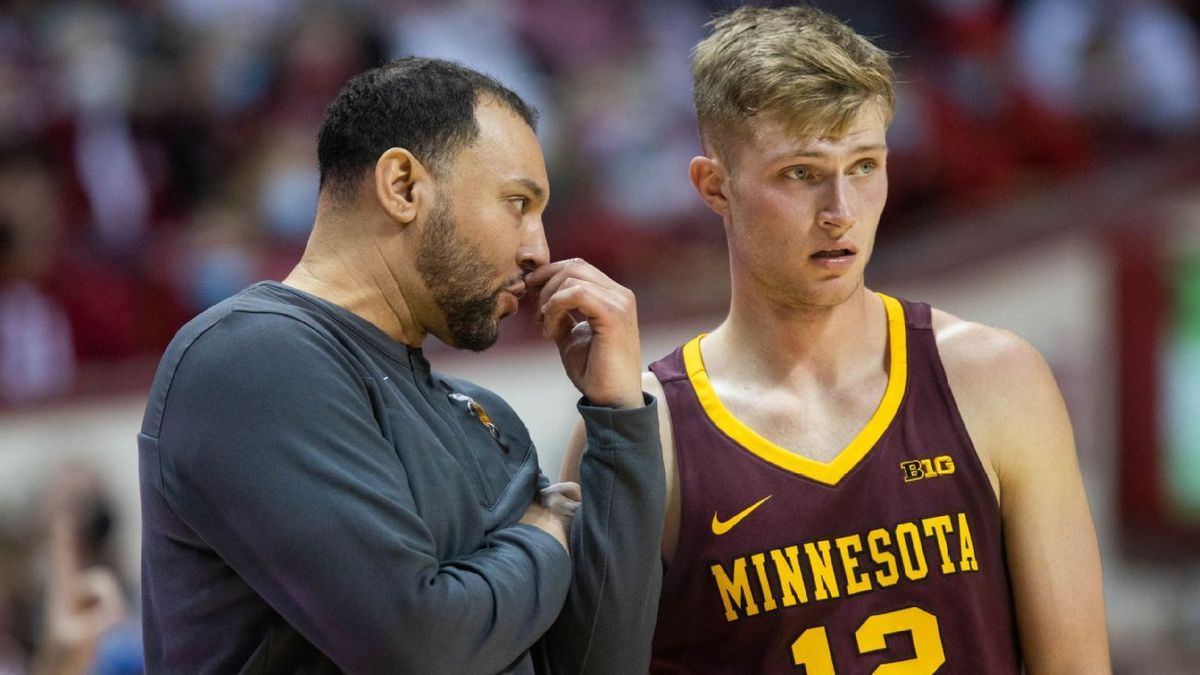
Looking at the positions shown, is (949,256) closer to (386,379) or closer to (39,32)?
(386,379)

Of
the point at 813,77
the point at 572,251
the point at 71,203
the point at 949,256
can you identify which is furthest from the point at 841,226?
the point at 71,203

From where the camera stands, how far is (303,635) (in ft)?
9.14

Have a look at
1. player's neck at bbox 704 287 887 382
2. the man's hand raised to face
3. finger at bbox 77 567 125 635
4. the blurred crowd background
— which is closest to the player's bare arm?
player's neck at bbox 704 287 887 382

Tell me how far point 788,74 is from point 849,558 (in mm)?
1045

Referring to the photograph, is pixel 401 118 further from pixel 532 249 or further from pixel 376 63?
pixel 376 63

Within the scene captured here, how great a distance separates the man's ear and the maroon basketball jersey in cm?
90

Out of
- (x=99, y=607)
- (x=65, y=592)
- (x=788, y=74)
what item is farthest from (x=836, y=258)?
(x=65, y=592)

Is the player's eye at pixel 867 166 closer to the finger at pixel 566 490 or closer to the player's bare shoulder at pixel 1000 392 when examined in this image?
the player's bare shoulder at pixel 1000 392

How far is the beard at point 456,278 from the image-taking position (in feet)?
10.2

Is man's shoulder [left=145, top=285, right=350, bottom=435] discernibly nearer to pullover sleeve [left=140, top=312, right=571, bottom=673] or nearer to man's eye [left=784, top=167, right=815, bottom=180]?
pullover sleeve [left=140, top=312, right=571, bottom=673]

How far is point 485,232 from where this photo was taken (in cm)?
311

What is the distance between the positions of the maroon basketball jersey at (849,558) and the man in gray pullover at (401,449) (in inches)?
18.1

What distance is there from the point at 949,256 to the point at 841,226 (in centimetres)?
489

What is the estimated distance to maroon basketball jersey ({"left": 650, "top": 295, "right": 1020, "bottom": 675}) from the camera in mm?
3490
